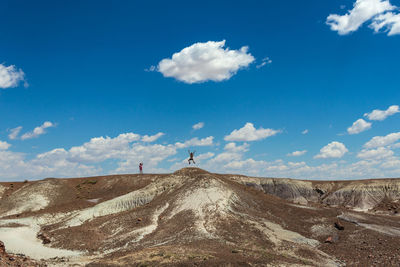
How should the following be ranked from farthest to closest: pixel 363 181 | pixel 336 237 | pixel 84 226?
pixel 363 181
pixel 84 226
pixel 336 237

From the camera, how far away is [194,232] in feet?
100

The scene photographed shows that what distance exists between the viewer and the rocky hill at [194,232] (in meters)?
→ 25.1

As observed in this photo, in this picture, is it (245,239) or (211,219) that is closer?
(245,239)

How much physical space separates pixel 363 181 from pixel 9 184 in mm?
89130

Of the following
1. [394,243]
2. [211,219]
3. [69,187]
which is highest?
[69,187]

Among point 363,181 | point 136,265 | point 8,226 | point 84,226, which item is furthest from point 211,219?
point 363,181

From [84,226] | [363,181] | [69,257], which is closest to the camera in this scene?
[69,257]

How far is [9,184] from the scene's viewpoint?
244 feet

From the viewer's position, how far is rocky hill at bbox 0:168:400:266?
25.1m

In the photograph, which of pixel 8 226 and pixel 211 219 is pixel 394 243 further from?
pixel 8 226

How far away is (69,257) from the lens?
93.3 feet

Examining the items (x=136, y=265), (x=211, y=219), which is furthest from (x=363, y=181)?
(x=136, y=265)

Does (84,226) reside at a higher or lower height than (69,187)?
lower

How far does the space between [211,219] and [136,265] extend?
13819mm
